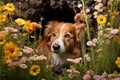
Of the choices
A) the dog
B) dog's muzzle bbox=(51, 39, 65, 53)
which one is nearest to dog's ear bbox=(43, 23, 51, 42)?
the dog

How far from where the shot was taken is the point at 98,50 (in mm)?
3902

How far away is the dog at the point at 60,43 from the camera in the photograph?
→ 17.1ft

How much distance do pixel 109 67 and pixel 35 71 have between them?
2.65ft

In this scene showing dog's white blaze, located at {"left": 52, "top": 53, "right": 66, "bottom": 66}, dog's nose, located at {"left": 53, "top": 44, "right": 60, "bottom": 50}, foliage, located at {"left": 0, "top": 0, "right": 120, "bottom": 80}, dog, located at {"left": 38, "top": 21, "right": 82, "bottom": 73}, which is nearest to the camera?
foliage, located at {"left": 0, "top": 0, "right": 120, "bottom": 80}

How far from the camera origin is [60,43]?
5129 mm

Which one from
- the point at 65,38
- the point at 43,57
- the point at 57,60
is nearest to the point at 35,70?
the point at 43,57

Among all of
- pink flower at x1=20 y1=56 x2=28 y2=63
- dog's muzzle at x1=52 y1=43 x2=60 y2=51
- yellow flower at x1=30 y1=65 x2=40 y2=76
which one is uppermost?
pink flower at x1=20 y1=56 x2=28 y2=63

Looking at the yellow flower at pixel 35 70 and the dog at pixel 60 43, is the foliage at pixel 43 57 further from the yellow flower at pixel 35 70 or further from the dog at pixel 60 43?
the dog at pixel 60 43

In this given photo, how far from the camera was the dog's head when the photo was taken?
Answer: 5164mm

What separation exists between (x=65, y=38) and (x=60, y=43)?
170mm

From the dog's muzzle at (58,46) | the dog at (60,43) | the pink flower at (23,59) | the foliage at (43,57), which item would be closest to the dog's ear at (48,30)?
the dog at (60,43)

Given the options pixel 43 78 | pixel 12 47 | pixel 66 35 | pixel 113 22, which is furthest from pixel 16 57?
pixel 66 35

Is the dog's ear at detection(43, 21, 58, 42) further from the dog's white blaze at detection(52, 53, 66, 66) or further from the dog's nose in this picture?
the dog's nose

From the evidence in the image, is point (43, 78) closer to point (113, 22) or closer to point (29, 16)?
point (113, 22)
